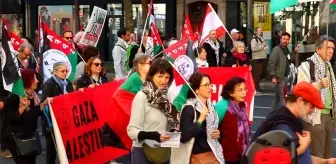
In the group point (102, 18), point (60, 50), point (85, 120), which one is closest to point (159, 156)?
point (85, 120)

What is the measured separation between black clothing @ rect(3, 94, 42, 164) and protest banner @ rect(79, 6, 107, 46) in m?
4.69

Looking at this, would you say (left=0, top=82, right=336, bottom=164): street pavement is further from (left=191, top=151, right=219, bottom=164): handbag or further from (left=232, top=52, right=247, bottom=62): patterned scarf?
(left=191, top=151, right=219, bottom=164): handbag

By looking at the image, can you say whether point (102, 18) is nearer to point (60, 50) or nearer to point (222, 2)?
point (60, 50)

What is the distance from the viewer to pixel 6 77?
8.07 meters

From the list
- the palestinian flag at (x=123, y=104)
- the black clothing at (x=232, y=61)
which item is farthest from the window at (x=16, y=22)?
the palestinian flag at (x=123, y=104)

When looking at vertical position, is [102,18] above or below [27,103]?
above

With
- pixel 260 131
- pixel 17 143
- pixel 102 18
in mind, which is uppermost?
pixel 102 18

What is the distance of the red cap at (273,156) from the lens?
4.55 metres

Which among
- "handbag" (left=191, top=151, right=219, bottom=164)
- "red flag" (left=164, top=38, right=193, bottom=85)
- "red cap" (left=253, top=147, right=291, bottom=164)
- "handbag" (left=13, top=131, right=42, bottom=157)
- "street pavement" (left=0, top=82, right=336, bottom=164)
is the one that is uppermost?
"red flag" (left=164, top=38, right=193, bottom=85)

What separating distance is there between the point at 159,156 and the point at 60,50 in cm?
412

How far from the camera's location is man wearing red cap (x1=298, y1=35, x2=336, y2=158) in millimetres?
8961

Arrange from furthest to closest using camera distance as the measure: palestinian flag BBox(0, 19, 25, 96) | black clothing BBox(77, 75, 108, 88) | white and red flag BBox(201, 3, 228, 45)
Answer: white and red flag BBox(201, 3, 228, 45), black clothing BBox(77, 75, 108, 88), palestinian flag BBox(0, 19, 25, 96)

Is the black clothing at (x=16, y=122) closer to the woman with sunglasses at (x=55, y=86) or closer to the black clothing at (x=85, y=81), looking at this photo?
the woman with sunglasses at (x=55, y=86)

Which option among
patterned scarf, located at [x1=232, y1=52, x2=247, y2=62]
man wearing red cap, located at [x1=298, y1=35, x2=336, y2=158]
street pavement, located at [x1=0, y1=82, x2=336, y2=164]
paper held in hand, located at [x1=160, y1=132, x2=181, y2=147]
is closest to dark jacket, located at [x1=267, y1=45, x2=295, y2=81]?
street pavement, located at [x1=0, y1=82, x2=336, y2=164]
